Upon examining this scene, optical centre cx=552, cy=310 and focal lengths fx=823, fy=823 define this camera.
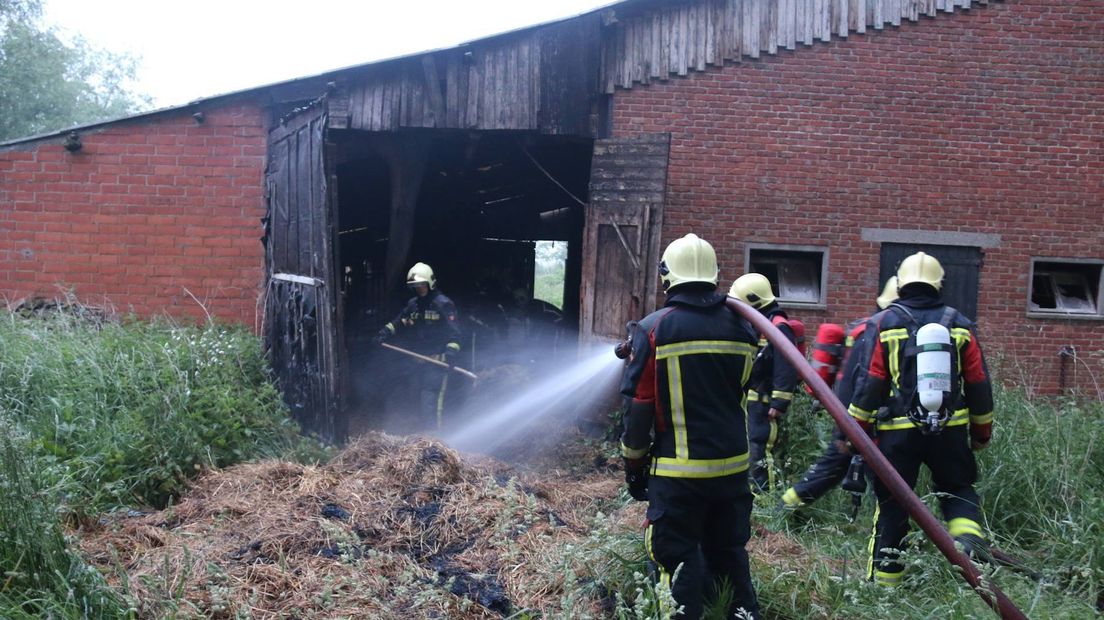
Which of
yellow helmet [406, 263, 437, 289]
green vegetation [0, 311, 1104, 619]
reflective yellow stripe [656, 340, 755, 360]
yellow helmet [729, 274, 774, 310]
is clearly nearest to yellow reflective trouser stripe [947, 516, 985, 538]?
green vegetation [0, 311, 1104, 619]

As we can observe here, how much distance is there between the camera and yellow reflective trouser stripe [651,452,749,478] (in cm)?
357

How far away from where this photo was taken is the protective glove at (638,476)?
3742mm

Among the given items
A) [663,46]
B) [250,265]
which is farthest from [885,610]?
[250,265]

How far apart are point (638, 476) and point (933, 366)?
66.1 inches

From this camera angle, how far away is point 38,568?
3.91 metres

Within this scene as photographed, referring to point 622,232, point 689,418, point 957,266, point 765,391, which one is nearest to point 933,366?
point 689,418

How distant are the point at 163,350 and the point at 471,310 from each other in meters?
7.43

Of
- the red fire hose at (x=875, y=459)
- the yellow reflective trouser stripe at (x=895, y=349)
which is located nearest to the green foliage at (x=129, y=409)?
the red fire hose at (x=875, y=459)

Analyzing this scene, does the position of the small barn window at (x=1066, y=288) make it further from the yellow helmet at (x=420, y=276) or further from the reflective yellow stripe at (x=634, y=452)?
the reflective yellow stripe at (x=634, y=452)

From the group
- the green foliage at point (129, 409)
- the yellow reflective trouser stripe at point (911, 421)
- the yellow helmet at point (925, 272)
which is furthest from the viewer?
the green foliage at point (129, 409)

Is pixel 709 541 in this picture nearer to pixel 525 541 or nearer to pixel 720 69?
pixel 525 541

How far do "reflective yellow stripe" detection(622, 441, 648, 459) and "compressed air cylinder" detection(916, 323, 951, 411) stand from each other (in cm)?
159

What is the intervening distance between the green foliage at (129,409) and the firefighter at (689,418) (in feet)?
12.6

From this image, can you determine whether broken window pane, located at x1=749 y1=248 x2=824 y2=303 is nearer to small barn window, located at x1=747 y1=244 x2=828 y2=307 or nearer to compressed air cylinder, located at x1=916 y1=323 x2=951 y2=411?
small barn window, located at x1=747 y1=244 x2=828 y2=307
